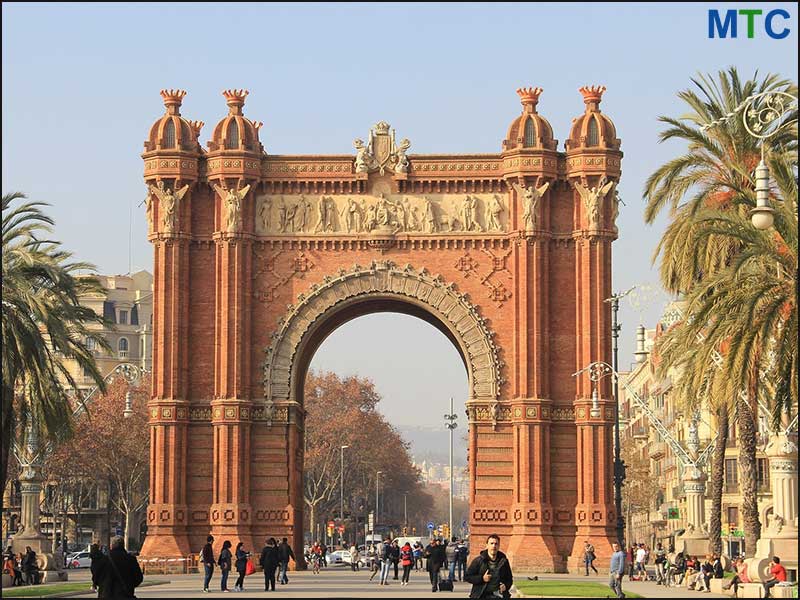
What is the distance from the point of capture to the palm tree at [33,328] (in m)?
41.8

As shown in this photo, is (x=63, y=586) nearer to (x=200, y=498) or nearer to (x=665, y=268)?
(x=200, y=498)

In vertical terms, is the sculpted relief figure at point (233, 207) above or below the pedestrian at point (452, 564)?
above

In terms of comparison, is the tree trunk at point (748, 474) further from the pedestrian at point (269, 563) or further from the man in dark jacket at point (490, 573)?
the man in dark jacket at point (490, 573)

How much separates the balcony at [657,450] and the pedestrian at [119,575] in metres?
87.1

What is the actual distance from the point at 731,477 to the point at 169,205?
4574 centimetres

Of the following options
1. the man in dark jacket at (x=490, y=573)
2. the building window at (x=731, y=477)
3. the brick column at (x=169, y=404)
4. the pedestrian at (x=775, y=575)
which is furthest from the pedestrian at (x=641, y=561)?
the man in dark jacket at (x=490, y=573)

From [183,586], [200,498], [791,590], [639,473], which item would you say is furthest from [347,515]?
[791,590]

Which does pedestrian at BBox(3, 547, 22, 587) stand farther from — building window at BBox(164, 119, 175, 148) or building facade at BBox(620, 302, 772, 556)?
building facade at BBox(620, 302, 772, 556)

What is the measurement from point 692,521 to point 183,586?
778 inches

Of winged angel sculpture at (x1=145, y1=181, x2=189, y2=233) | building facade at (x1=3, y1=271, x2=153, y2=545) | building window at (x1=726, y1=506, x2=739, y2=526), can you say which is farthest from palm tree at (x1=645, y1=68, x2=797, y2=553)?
building facade at (x1=3, y1=271, x2=153, y2=545)

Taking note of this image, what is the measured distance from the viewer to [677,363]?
153ft

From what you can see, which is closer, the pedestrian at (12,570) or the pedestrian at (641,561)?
the pedestrian at (12,570)

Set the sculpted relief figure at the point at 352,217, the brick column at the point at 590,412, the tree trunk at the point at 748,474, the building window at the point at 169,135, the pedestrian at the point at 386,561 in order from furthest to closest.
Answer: the sculpted relief figure at the point at 352,217 < the building window at the point at 169,135 < the brick column at the point at 590,412 < the pedestrian at the point at 386,561 < the tree trunk at the point at 748,474

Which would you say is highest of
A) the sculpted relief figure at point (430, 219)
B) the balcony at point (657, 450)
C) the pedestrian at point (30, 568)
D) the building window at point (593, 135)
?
the building window at point (593, 135)
